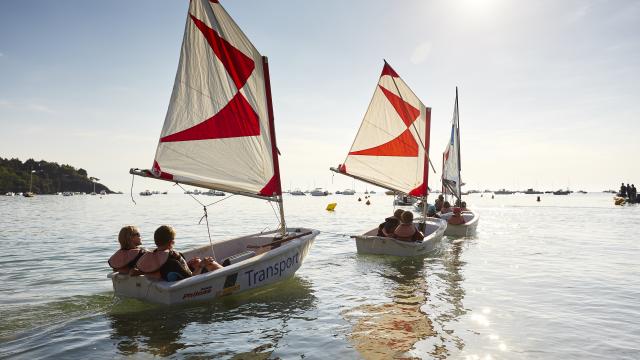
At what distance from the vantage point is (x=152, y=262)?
28.9 ft

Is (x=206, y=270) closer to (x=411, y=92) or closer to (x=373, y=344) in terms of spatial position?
(x=373, y=344)

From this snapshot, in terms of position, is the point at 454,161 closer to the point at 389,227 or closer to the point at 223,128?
the point at 389,227

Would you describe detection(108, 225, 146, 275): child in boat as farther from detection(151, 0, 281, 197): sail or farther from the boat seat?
the boat seat

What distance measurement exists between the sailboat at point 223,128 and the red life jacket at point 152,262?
1422mm

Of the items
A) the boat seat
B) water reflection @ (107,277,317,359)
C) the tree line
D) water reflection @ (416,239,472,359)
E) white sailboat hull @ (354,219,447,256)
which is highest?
the tree line

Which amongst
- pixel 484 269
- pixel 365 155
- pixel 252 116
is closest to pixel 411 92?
pixel 365 155

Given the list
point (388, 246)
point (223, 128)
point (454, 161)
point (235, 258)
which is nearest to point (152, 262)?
point (235, 258)

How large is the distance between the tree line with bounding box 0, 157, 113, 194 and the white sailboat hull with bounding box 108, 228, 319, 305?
568 feet

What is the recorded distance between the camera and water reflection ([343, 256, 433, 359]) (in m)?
7.49

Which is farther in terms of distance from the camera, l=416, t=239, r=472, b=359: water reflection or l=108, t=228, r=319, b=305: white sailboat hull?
l=108, t=228, r=319, b=305: white sailboat hull

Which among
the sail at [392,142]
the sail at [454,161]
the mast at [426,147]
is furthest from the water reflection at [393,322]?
the sail at [454,161]

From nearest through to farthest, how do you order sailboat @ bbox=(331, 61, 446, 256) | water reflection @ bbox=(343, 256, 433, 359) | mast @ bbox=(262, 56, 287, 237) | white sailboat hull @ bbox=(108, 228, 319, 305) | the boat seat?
water reflection @ bbox=(343, 256, 433, 359)
white sailboat hull @ bbox=(108, 228, 319, 305)
the boat seat
mast @ bbox=(262, 56, 287, 237)
sailboat @ bbox=(331, 61, 446, 256)

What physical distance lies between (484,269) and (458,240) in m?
9.09

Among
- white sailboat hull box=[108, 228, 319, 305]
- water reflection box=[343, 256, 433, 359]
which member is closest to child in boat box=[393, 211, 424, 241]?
water reflection box=[343, 256, 433, 359]
